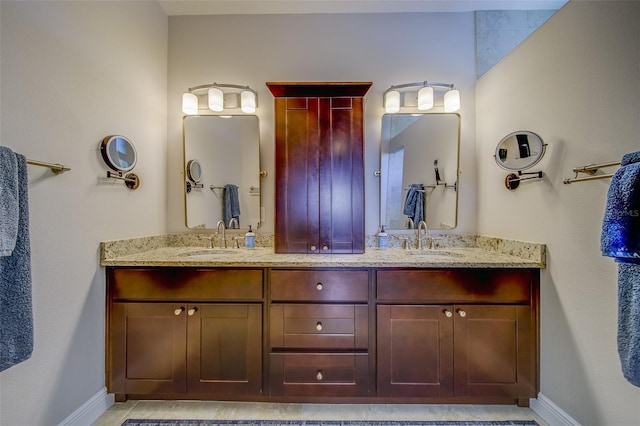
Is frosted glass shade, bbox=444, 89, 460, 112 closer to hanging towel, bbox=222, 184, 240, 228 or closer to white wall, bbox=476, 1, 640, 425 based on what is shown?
white wall, bbox=476, 1, 640, 425

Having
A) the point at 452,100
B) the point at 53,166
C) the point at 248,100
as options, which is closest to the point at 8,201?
the point at 53,166

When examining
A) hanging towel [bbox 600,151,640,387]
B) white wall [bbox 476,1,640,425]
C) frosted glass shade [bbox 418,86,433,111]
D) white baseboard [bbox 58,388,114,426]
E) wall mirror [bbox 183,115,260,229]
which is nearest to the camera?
hanging towel [bbox 600,151,640,387]

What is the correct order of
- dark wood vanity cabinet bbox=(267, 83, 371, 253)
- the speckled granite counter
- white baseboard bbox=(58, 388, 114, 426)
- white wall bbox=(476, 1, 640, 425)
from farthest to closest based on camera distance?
1. dark wood vanity cabinet bbox=(267, 83, 371, 253)
2. the speckled granite counter
3. white baseboard bbox=(58, 388, 114, 426)
4. white wall bbox=(476, 1, 640, 425)

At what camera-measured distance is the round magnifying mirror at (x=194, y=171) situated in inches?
83.0

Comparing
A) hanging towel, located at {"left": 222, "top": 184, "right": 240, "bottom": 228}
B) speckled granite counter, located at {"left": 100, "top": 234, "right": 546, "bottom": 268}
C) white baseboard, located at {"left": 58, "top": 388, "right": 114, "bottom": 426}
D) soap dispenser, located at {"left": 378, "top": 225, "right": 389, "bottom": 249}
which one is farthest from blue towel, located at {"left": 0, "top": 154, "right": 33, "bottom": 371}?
soap dispenser, located at {"left": 378, "top": 225, "right": 389, "bottom": 249}

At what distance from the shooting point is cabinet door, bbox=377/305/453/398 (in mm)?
1465

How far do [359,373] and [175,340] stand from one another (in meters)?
1.07

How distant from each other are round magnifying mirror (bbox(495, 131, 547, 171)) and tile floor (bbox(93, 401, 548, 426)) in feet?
4.70

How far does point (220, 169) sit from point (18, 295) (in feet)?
4.38

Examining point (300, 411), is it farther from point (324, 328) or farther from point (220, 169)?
point (220, 169)

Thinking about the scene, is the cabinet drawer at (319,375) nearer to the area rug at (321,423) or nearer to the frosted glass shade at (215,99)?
the area rug at (321,423)

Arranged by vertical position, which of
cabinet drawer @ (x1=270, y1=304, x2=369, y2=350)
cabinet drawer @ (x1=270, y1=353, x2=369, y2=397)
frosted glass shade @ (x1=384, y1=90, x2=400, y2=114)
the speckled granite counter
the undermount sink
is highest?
→ frosted glass shade @ (x1=384, y1=90, x2=400, y2=114)

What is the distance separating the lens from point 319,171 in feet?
5.99

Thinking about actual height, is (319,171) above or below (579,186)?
above
